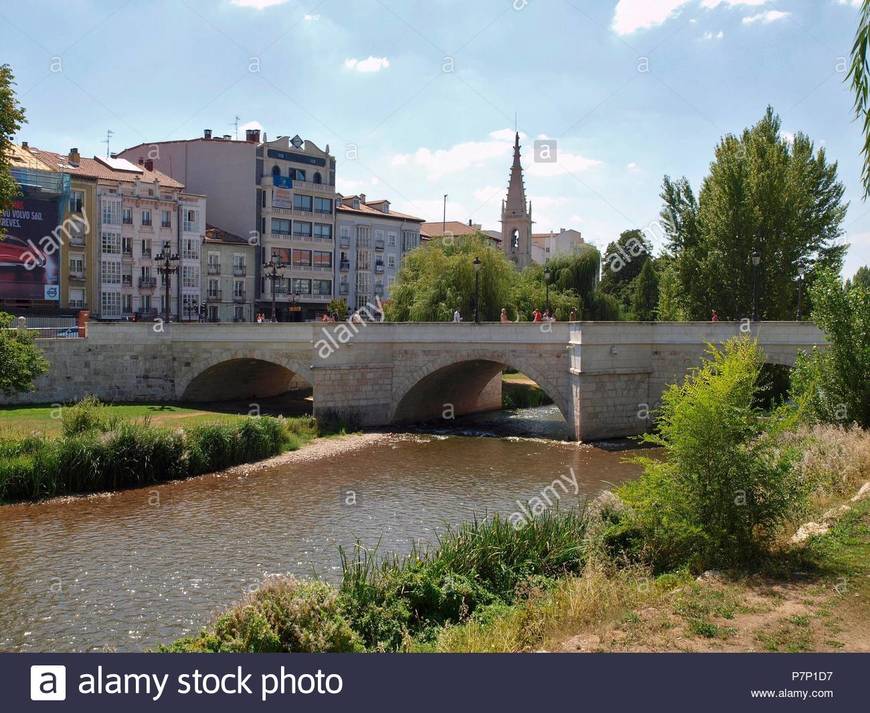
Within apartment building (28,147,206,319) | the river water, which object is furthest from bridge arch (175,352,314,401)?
apartment building (28,147,206,319)

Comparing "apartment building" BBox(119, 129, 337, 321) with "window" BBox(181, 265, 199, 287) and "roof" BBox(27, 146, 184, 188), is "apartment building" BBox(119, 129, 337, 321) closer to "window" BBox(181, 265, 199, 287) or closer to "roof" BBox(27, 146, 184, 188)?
"roof" BBox(27, 146, 184, 188)

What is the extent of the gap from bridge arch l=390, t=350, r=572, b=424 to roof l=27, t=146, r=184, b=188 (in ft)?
82.7

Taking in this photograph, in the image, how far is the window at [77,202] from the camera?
45.8 metres

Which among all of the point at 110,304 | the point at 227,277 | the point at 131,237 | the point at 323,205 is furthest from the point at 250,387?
the point at 323,205

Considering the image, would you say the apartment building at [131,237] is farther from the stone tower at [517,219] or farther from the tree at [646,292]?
the tree at [646,292]

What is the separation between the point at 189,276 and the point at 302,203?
1101 centimetres

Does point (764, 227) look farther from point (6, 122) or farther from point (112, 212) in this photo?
point (112, 212)

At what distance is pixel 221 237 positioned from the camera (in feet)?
180

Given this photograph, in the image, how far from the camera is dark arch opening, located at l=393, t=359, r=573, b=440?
3313 centimetres

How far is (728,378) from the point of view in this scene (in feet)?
36.9

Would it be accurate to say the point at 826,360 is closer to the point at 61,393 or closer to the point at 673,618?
the point at 673,618

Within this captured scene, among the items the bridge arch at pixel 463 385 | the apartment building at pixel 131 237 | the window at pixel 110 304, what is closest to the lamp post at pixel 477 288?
the bridge arch at pixel 463 385

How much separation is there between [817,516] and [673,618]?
5.27 metres

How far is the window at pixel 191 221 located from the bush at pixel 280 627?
1807 inches
